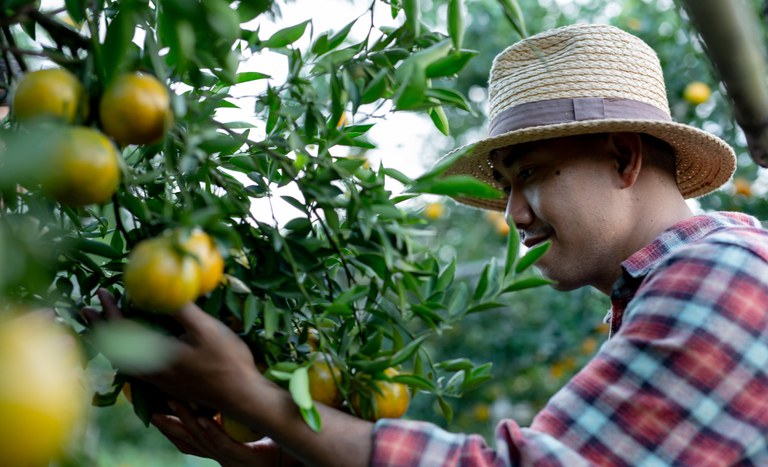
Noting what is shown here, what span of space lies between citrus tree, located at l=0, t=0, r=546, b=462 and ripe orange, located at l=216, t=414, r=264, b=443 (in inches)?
1.1

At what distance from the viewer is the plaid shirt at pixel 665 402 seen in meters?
0.80

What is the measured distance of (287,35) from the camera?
33.6 inches

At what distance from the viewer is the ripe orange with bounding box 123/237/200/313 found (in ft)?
1.98

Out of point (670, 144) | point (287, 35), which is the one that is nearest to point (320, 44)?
point (287, 35)

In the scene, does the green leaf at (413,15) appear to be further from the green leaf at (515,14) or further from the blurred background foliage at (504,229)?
the blurred background foliage at (504,229)

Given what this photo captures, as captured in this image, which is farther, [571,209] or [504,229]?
[504,229]

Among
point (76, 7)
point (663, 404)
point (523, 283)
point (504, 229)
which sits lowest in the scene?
point (504, 229)

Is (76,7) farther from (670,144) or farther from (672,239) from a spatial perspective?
(670,144)

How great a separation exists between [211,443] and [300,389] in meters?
0.18

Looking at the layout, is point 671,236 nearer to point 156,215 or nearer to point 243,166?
point 243,166

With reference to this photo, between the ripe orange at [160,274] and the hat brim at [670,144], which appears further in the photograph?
the hat brim at [670,144]

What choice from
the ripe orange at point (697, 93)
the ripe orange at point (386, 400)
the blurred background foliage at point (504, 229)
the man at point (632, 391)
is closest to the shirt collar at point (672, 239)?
the man at point (632, 391)

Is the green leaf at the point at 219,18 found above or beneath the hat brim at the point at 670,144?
above

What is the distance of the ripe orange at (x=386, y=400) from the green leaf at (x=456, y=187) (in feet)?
0.59
